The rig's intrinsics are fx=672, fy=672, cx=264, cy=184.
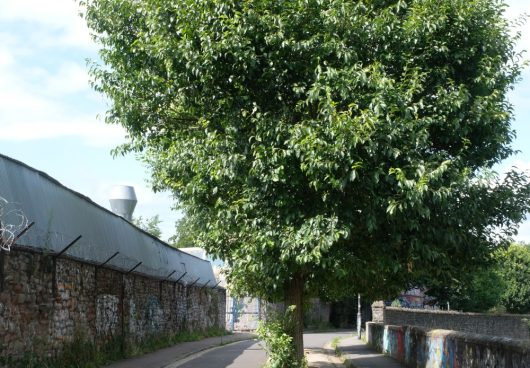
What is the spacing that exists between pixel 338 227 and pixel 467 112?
2986 mm

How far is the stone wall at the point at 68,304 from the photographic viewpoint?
1245cm

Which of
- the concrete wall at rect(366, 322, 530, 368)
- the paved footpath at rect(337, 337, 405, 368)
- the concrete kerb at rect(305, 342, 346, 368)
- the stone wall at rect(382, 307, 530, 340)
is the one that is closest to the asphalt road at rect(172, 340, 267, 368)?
the concrete kerb at rect(305, 342, 346, 368)

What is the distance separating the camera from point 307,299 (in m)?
18.2

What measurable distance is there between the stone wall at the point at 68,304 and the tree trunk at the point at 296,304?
511 centimetres

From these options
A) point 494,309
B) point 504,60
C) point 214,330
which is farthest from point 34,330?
point 494,309

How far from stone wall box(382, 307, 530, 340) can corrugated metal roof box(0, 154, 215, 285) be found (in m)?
9.30

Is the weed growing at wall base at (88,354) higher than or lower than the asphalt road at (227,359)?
higher

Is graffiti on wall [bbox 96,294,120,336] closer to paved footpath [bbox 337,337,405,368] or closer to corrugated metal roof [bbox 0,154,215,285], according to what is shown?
corrugated metal roof [bbox 0,154,215,285]

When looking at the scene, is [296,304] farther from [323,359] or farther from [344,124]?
[323,359]

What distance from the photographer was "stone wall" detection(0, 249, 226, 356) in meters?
12.5

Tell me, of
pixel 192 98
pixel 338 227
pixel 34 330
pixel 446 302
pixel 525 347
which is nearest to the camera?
pixel 525 347

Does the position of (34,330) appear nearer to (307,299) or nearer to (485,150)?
(307,299)

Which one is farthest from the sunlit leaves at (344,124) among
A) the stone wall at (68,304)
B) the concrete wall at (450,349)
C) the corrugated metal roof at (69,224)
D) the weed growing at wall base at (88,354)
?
the weed growing at wall base at (88,354)

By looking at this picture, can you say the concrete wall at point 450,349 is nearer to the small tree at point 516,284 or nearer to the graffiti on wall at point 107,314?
→ the graffiti on wall at point 107,314
